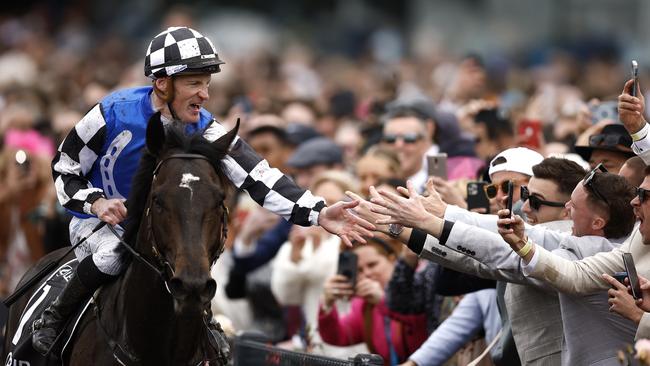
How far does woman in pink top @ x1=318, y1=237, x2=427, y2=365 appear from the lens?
9492mm

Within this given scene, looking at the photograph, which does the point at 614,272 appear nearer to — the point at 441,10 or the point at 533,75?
the point at 533,75

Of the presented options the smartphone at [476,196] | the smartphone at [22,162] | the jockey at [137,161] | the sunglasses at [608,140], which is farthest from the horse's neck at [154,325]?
the smartphone at [22,162]

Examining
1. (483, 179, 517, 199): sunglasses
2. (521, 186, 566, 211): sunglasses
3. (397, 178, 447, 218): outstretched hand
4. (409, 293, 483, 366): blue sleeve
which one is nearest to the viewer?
(397, 178, 447, 218): outstretched hand

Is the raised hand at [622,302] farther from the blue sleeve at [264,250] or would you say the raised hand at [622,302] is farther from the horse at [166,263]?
the blue sleeve at [264,250]

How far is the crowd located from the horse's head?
874 millimetres

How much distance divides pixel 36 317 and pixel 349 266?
225 centimetres

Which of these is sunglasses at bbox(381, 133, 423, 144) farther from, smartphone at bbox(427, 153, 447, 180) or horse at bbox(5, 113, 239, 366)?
Result: horse at bbox(5, 113, 239, 366)

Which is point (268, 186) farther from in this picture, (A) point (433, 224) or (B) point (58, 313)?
(B) point (58, 313)

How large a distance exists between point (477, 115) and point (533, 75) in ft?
45.8

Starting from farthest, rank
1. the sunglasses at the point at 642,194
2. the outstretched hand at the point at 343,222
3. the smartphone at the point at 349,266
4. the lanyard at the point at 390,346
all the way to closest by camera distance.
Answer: the lanyard at the point at 390,346, the smartphone at the point at 349,266, the outstretched hand at the point at 343,222, the sunglasses at the point at 642,194

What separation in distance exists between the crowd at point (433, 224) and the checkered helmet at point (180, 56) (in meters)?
1.03

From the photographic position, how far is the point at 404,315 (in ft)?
30.8

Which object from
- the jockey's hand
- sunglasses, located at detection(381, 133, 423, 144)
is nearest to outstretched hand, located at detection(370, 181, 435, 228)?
the jockey's hand

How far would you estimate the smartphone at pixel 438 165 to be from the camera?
348 inches
